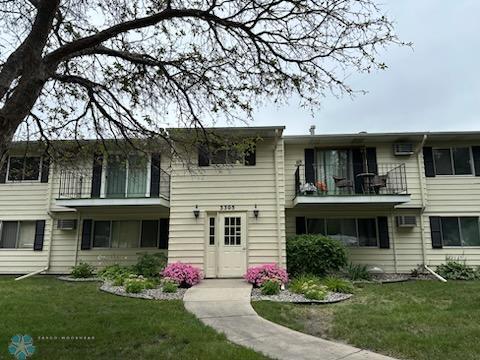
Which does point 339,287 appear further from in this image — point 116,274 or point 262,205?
point 116,274

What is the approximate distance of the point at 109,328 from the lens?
6.49m

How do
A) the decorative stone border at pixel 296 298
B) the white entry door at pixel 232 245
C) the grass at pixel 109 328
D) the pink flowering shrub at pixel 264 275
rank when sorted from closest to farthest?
the grass at pixel 109 328 → the decorative stone border at pixel 296 298 → the pink flowering shrub at pixel 264 275 → the white entry door at pixel 232 245

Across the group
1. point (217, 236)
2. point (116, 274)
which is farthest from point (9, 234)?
point (217, 236)

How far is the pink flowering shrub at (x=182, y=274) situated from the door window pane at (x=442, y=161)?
9367 mm

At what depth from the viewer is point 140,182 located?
1395 cm

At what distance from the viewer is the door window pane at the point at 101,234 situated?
14.6 m

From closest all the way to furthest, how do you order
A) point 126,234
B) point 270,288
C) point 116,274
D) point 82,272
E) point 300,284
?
point 270,288
point 300,284
point 116,274
point 82,272
point 126,234

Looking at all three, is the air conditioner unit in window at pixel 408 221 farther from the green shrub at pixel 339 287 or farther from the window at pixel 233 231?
the window at pixel 233 231

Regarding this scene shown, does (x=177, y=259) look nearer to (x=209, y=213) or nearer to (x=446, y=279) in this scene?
(x=209, y=213)

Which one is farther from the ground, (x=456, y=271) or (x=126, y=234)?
(x=126, y=234)

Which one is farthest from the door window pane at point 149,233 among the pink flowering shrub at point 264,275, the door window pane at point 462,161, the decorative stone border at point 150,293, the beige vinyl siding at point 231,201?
the door window pane at point 462,161

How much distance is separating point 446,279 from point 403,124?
5575 mm

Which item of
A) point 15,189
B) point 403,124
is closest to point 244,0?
point 403,124

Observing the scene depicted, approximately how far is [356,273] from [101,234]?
915 cm
